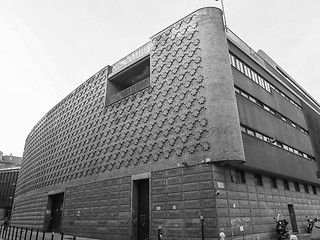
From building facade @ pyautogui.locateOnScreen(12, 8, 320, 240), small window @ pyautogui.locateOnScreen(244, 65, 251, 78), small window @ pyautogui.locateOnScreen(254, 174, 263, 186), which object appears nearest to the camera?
building facade @ pyautogui.locateOnScreen(12, 8, 320, 240)

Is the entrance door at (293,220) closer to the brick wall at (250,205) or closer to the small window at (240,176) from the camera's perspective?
the brick wall at (250,205)

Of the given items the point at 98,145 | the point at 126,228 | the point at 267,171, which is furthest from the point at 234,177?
the point at 98,145

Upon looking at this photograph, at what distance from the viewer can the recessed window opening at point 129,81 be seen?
23969 mm

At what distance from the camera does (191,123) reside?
17844mm

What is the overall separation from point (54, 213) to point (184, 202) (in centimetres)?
2191

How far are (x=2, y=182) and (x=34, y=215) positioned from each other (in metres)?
41.6

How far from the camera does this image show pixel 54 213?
101 ft

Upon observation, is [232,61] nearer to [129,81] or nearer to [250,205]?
[250,205]

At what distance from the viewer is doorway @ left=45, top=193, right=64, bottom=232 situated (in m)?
29.7

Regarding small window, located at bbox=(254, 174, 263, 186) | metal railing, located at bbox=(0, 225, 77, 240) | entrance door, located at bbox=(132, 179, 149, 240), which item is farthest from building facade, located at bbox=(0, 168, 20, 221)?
small window, located at bbox=(254, 174, 263, 186)

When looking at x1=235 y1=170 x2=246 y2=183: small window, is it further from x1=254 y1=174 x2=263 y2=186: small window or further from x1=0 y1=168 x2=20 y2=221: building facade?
x1=0 y1=168 x2=20 y2=221: building facade

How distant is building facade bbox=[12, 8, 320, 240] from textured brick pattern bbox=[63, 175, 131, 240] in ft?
0.30

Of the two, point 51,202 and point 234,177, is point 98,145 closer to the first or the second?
point 51,202

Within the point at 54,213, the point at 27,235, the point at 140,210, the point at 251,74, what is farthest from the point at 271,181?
the point at 54,213
